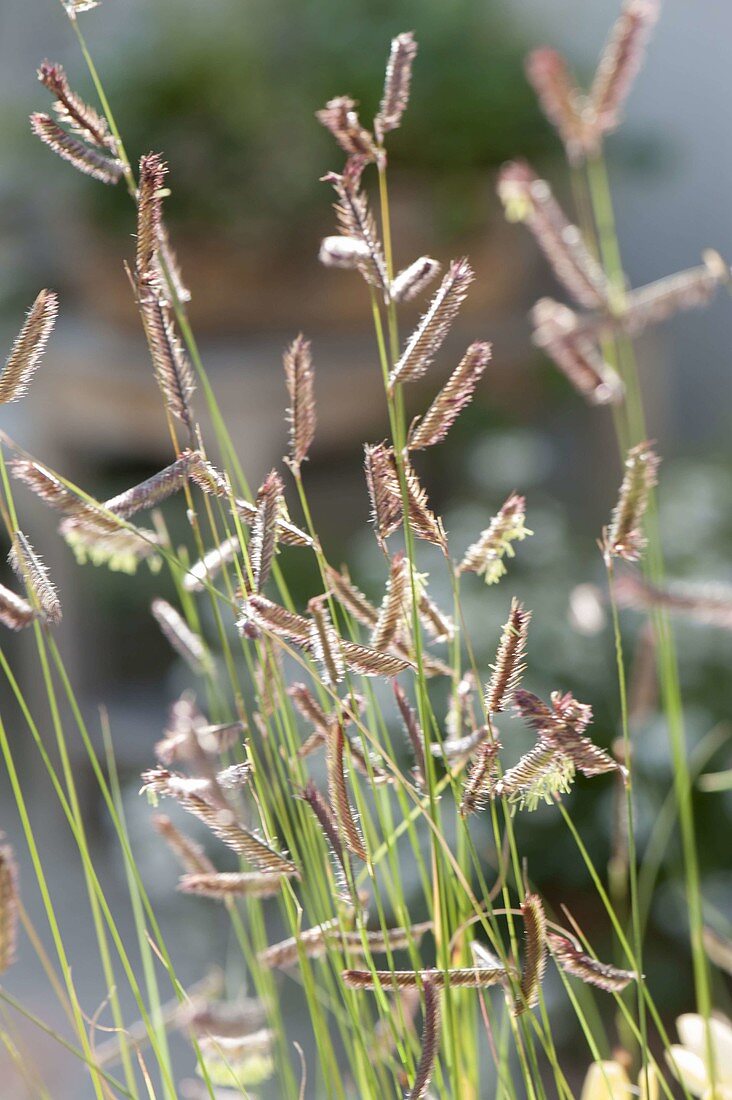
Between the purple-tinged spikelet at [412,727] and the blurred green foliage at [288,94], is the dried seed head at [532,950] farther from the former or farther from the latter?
the blurred green foliage at [288,94]

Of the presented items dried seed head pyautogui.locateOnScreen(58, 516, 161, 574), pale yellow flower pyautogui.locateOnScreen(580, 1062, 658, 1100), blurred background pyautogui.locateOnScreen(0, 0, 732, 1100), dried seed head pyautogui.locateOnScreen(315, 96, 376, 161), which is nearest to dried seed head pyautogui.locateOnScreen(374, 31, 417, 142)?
Result: dried seed head pyautogui.locateOnScreen(315, 96, 376, 161)

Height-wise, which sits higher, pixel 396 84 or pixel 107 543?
pixel 396 84

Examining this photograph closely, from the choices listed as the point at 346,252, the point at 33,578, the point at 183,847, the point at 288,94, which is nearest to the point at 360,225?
the point at 346,252

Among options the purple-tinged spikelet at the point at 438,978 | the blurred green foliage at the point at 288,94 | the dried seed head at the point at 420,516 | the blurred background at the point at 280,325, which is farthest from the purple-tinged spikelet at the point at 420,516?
the blurred green foliage at the point at 288,94

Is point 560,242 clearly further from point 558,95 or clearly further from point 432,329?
point 432,329

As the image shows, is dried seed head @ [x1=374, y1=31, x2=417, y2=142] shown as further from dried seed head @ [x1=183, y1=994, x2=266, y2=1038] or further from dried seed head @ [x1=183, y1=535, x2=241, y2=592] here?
dried seed head @ [x1=183, y1=994, x2=266, y2=1038]

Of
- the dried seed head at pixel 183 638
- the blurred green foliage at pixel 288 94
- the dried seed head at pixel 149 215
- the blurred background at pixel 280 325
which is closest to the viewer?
the dried seed head at pixel 149 215
